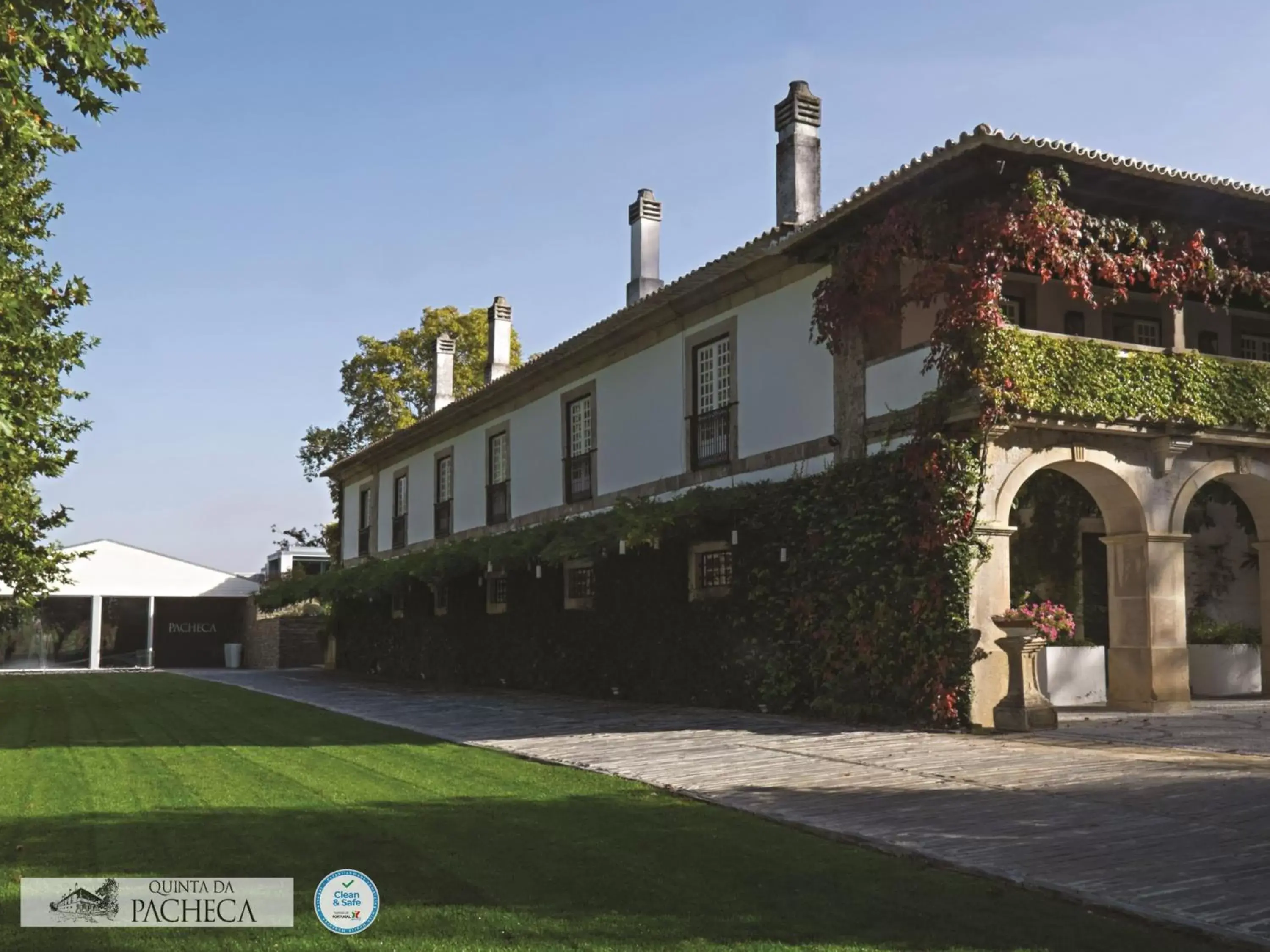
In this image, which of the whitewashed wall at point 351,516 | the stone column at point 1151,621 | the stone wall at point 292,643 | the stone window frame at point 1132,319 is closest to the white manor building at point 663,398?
the stone column at point 1151,621

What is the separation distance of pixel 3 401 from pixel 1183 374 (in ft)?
38.4

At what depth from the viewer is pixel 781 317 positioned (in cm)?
1576

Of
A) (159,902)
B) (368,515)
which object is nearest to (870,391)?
(159,902)

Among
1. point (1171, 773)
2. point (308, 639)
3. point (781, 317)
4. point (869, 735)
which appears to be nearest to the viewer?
point (1171, 773)

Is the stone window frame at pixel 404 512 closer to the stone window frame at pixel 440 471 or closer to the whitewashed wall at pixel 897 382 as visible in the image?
the stone window frame at pixel 440 471

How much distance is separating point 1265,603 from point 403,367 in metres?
30.8

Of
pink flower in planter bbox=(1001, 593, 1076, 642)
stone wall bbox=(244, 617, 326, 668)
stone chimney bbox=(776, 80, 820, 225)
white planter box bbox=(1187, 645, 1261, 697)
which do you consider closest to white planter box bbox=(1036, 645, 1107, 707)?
white planter box bbox=(1187, 645, 1261, 697)

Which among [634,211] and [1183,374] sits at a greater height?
[634,211]

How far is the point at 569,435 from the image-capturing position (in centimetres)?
2188

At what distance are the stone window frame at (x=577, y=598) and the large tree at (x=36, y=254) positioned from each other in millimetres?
7661

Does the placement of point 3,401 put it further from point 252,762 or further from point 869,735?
point 869,735

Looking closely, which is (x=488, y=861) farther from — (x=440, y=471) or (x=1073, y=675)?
(x=440, y=471)

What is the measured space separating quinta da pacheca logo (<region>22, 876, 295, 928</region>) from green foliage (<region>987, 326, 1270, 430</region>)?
9.15 meters

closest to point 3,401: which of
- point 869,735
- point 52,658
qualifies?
point 869,735
